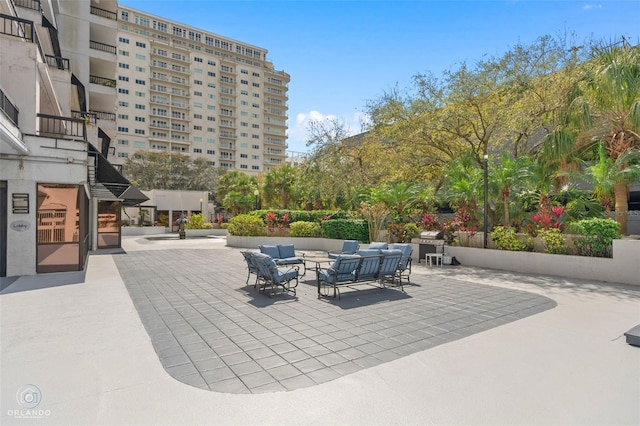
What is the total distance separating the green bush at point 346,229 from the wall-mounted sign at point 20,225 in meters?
12.7

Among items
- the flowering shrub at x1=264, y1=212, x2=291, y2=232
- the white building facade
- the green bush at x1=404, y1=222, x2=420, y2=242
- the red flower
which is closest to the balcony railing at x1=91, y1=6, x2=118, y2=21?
the white building facade

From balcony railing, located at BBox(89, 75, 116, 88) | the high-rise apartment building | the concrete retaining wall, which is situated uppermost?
the high-rise apartment building

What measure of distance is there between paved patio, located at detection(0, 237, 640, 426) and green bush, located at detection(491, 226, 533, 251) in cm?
408

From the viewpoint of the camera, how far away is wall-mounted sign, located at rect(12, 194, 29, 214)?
32.7 ft

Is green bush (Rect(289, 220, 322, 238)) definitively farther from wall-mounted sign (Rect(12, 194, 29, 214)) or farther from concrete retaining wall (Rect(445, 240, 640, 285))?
wall-mounted sign (Rect(12, 194, 29, 214))

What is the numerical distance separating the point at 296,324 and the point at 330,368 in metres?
1.83

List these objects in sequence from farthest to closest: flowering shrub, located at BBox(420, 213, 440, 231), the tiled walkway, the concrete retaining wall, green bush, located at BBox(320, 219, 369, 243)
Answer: green bush, located at BBox(320, 219, 369, 243), flowering shrub, located at BBox(420, 213, 440, 231), the concrete retaining wall, the tiled walkway

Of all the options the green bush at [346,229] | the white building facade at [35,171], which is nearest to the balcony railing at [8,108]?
the white building facade at [35,171]

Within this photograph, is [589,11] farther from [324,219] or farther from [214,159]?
[214,159]

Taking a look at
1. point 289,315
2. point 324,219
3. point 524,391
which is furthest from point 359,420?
point 324,219

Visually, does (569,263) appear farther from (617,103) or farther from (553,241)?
(617,103)

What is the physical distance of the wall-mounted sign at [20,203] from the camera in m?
9.96

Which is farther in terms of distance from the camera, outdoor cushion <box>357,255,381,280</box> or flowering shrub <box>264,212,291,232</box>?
flowering shrub <box>264,212,291,232</box>

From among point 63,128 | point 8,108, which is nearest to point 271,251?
point 8,108
